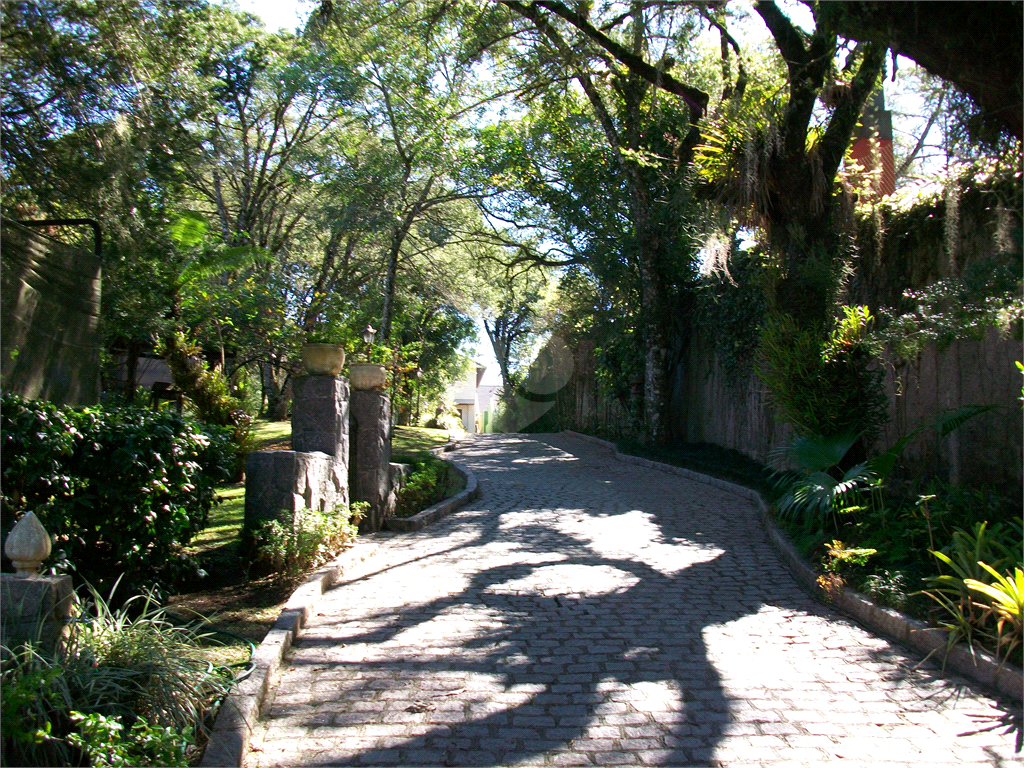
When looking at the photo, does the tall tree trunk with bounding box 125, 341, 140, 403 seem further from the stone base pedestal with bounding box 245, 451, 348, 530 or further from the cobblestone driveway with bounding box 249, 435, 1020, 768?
the cobblestone driveway with bounding box 249, 435, 1020, 768

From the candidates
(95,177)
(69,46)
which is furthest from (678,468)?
(69,46)

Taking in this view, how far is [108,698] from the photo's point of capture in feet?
11.3

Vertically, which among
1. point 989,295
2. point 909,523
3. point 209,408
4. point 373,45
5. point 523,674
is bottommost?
point 523,674

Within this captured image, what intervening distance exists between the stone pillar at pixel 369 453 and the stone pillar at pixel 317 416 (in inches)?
27.2

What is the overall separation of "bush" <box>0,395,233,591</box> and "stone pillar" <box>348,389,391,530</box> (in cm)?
266

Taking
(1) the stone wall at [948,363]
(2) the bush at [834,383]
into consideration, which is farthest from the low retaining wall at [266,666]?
(1) the stone wall at [948,363]

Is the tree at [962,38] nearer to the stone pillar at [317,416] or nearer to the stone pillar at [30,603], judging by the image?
the stone pillar at [317,416]

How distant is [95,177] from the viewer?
1004cm

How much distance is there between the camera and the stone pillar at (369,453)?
8336 mm

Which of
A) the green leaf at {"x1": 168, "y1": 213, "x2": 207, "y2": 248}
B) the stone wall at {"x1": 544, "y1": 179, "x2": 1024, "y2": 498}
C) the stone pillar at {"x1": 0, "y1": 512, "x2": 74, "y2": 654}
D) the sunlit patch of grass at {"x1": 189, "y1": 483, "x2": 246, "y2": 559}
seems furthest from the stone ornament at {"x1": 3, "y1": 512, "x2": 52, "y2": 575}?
the green leaf at {"x1": 168, "y1": 213, "x2": 207, "y2": 248}

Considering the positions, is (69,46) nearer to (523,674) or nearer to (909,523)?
(523,674)

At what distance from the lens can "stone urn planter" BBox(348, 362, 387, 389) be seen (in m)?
8.48

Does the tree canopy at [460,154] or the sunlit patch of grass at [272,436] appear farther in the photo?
the sunlit patch of grass at [272,436]

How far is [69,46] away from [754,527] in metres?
10.9
